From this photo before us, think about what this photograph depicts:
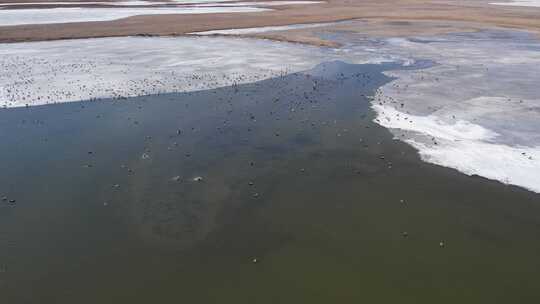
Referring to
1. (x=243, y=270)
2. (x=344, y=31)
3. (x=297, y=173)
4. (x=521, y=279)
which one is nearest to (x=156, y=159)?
(x=297, y=173)

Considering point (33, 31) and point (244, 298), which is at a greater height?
point (33, 31)

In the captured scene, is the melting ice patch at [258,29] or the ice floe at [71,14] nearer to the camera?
the melting ice patch at [258,29]

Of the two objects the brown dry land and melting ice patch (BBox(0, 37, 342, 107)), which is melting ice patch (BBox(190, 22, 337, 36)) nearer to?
the brown dry land

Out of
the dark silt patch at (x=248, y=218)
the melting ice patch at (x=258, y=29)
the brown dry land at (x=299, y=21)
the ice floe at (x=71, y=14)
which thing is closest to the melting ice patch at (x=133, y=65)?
the melting ice patch at (x=258, y=29)

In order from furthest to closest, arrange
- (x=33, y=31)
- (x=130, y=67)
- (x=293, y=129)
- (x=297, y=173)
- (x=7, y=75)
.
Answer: (x=33, y=31) < (x=130, y=67) < (x=7, y=75) < (x=293, y=129) < (x=297, y=173)

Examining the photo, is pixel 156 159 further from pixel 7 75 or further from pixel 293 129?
pixel 7 75

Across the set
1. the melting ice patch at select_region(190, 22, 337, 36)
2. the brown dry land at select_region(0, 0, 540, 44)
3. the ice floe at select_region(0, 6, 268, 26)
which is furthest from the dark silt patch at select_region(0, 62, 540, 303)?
the ice floe at select_region(0, 6, 268, 26)

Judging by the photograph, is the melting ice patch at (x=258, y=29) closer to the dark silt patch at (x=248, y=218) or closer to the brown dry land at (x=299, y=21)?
the brown dry land at (x=299, y=21)
